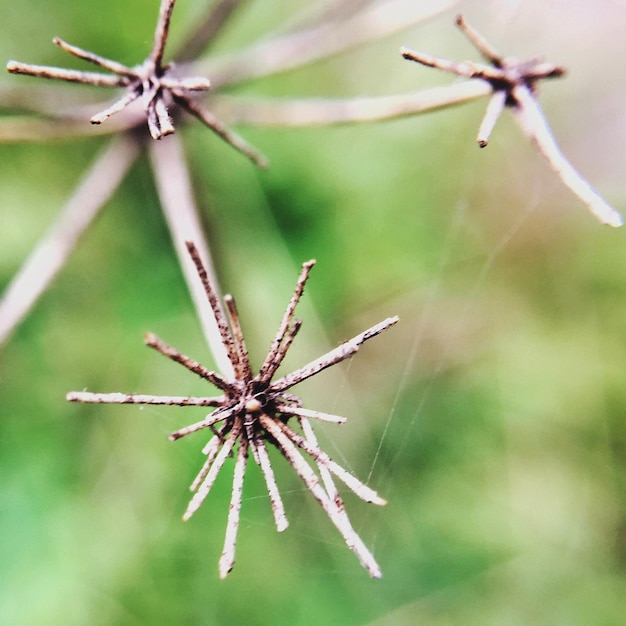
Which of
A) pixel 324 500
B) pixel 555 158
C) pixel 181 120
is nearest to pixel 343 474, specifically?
pixel 324 500

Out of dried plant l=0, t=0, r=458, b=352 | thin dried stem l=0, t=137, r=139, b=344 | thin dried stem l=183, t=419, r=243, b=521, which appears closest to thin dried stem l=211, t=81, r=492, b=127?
dried plant l=0, t=0, r=458, b=352

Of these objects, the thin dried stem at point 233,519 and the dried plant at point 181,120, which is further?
the dried plant at point 181,120

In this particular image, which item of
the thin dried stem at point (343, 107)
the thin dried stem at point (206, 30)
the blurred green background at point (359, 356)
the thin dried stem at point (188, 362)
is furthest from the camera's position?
the blurred green background at point (359, 356)

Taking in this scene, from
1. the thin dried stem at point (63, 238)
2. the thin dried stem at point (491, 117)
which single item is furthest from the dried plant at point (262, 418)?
the thin dried stem at point (63, 238)

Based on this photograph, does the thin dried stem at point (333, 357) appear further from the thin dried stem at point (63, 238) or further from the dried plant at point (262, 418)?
the thin dried stem at point (63, 238)

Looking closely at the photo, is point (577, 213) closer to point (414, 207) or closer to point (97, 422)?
point (414, 207)

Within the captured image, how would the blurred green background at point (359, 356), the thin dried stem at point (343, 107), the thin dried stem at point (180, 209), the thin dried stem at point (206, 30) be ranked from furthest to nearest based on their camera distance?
the blurred green background at point (359, 356) < the thin dried stem at point (206, 30) < the thin dried stem at point (180, 209) < the thin dried stem at point (343, 107)
